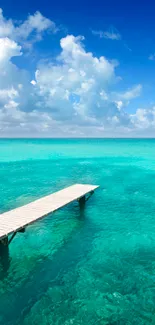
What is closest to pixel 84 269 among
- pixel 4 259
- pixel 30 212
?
pixel 4 259

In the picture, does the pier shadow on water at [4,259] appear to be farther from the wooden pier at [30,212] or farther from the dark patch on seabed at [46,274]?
the dark patch on seabed at [46,274]

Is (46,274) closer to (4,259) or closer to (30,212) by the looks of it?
(4,259)

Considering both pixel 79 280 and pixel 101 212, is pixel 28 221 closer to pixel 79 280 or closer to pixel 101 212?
pixel 79 280

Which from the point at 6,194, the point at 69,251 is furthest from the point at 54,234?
the point at 6,194

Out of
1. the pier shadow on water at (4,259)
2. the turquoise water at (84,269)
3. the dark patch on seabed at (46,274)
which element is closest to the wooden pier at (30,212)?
the pier shadow on water at (4,259)

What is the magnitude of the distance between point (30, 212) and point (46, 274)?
15.3 feet

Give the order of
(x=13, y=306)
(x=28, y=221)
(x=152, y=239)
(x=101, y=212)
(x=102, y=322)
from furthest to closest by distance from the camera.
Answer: (x=101, y=212)
(x=152, y=239)
(x=28, y=221)
(x=13, y=306)
(x=102, y=322)

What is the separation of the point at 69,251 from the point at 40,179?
Answer: 22.5 meters

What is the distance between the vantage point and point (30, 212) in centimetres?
1614

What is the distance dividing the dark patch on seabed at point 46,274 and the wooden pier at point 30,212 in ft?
7.76

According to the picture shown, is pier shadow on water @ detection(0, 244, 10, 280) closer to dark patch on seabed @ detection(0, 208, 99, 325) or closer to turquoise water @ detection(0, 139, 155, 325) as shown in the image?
turquoise water @ detection(0, 139, 155, 325)

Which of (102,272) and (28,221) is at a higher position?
(28,221)

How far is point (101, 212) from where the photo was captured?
846 inches

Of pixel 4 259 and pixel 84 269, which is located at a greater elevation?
pixel 4 259
